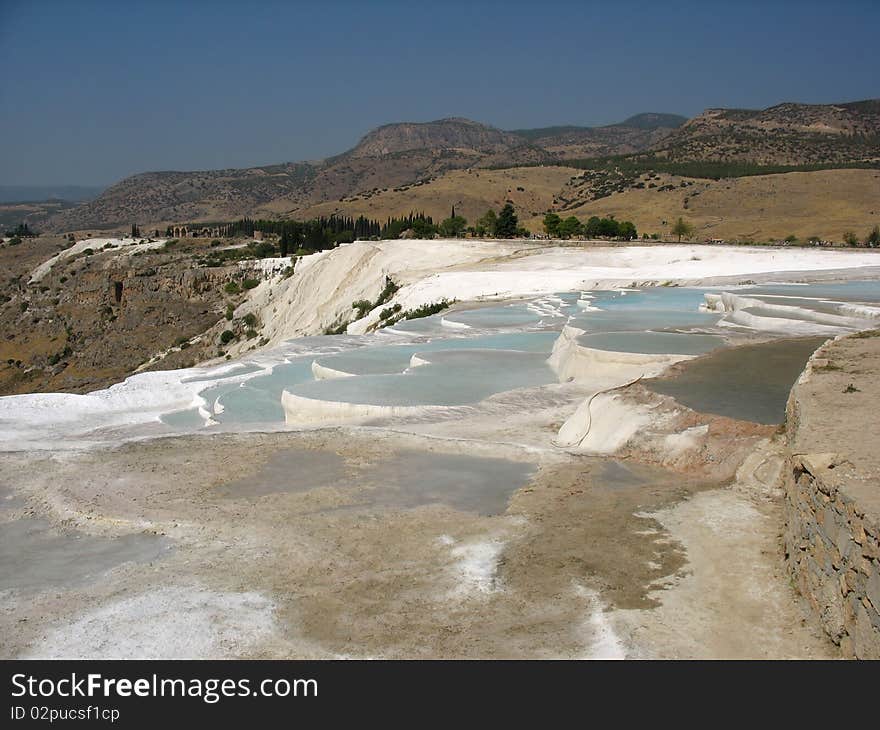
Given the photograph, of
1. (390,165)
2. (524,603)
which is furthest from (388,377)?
(390,165)

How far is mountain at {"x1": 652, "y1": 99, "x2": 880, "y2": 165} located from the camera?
85625 millimetres

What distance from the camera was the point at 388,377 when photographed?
44.6ft

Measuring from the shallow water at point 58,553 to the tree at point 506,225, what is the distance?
45523 mm

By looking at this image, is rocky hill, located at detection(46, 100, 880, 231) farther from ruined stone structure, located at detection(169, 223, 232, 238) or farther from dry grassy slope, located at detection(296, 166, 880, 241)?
ruined stone structure, located at detection(169, 223, 232, 238)

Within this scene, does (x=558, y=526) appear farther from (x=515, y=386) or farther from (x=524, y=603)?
(x=515, y=386)

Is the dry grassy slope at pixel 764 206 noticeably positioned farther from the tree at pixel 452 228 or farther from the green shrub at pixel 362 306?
the green shrub at pixel 362 306

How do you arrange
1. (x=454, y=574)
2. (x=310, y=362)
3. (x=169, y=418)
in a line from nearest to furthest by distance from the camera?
(x=454, y=574) → (x=169, y=418) → (x=310, y=362)

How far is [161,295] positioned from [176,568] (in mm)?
45312

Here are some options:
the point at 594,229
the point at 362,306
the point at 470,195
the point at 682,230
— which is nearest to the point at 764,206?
the point at 682,230

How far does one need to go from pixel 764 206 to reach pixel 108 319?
45325 millimetres

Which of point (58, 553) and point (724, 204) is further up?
point (724, 204)

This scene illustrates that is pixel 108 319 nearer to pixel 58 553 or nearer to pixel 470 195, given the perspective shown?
pixel 58 553

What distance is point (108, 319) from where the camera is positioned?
48781 mm

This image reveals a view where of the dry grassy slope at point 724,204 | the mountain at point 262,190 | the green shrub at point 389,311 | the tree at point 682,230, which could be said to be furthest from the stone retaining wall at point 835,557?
the mountain at point 262,190
